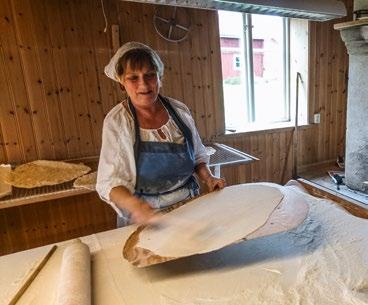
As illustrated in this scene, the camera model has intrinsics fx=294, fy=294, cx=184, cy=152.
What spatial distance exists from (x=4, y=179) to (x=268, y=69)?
249 cm

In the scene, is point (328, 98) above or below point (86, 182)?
above

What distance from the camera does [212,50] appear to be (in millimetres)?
2408

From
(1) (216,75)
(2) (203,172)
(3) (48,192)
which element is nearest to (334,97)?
(1) (216,75)

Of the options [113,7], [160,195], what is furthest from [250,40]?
[160,195]

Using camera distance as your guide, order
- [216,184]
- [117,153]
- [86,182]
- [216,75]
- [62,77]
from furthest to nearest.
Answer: [216,75] < [62,77] < [86,182] < [216,184] < [117,153]

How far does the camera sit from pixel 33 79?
76.9 inches

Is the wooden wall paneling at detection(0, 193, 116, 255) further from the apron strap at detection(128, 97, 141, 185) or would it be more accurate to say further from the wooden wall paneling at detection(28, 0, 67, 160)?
the apron strap at detection(128, 97, 141, 185)

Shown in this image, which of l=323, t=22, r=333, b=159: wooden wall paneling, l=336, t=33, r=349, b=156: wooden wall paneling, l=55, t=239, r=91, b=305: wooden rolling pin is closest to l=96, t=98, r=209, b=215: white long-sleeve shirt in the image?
l=55, t=239, r=91, b=305: wooden rolling pin

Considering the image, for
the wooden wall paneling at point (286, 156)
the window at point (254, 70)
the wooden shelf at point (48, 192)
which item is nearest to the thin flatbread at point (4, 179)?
the wooden shelf at point (48, 192)

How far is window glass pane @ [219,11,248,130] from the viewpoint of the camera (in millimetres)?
2637

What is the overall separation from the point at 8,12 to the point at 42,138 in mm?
814

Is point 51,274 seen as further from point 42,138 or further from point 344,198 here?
point 344,198

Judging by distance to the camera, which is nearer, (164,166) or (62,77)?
(164,166)

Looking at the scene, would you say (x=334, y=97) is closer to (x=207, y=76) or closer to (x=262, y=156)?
(x=262, y=156)
